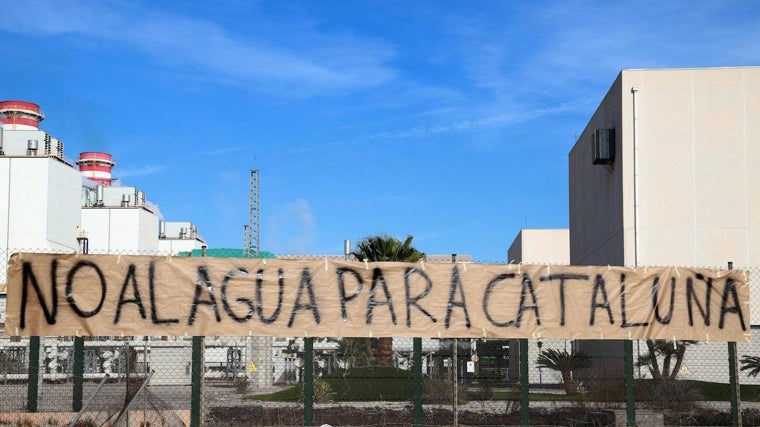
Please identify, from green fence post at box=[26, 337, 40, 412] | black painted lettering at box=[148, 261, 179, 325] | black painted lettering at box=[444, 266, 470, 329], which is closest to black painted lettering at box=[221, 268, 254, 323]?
black painted lettering at box=[148, 261, 179, 325]

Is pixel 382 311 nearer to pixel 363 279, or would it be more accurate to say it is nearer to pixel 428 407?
pixel 363 279

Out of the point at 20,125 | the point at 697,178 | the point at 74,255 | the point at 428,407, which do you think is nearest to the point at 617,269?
the point at 428,407

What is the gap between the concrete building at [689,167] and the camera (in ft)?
110

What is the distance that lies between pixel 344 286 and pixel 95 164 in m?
107

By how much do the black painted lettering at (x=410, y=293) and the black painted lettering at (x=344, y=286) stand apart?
0.67 meters

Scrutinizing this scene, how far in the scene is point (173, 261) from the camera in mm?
12484

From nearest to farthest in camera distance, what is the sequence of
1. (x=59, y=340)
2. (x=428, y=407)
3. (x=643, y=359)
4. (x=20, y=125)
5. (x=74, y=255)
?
(x=74, y=255) → (x=428, y=407) → (x=643, y=359) → (x=59, y=340) → (x=20, y=125)

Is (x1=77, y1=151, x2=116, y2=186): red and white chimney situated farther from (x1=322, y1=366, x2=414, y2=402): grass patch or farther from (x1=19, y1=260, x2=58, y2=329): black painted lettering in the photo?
(x1=19, y1=260, x2=58, y2=329): black painted lettering

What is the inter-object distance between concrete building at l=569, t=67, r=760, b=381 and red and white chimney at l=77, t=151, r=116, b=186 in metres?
90.9

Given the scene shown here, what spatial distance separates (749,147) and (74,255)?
28255 mm

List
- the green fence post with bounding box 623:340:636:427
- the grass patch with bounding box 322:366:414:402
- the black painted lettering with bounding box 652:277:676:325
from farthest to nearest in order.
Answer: the grass patch with bounding box 322:366:414:402
the black painted lettering with bounding box 652:277:676:325
the green fence post with bounding box 623:340:636:427

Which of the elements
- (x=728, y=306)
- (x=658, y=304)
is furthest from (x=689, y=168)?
(x=658, y=304)

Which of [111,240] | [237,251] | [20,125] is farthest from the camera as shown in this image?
[237,251]

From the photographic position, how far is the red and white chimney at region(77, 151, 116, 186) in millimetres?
113812
